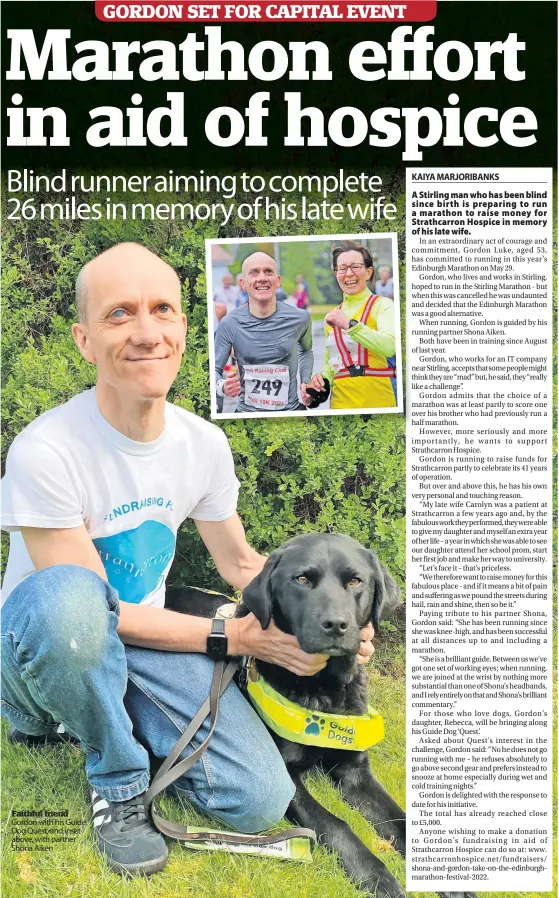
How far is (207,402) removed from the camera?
2.99 metres

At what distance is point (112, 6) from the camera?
292 cm

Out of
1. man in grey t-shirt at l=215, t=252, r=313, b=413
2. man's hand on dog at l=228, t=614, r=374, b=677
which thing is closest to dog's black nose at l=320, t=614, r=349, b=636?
man's hand on dog at l=228, t=614, r=374, b=677

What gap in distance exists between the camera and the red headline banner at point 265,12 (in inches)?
115

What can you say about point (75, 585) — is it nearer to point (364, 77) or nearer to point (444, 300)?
point (444, 300)

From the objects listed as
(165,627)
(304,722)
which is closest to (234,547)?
(165,627)

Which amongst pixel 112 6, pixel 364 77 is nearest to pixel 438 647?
pixel 364 77

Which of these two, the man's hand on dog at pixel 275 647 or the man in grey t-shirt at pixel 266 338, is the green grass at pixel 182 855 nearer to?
the man's hand on dog at pixel 275 647

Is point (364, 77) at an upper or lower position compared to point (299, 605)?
upper

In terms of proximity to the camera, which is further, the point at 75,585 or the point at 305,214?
the point at 305,214

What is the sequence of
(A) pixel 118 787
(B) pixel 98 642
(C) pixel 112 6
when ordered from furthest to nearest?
(C) pixel 112 6
(A) pixel 118 787
(B) pixel 98 642

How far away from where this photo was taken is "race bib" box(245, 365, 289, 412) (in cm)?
294

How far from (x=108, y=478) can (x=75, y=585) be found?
1.30ft

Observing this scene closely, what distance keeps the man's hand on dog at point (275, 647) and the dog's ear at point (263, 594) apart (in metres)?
0.03

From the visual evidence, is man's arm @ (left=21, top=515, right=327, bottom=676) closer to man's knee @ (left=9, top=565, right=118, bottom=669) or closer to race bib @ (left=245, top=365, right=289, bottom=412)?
man's knee @ (left=9, top=565, right=118, bottom=669)
